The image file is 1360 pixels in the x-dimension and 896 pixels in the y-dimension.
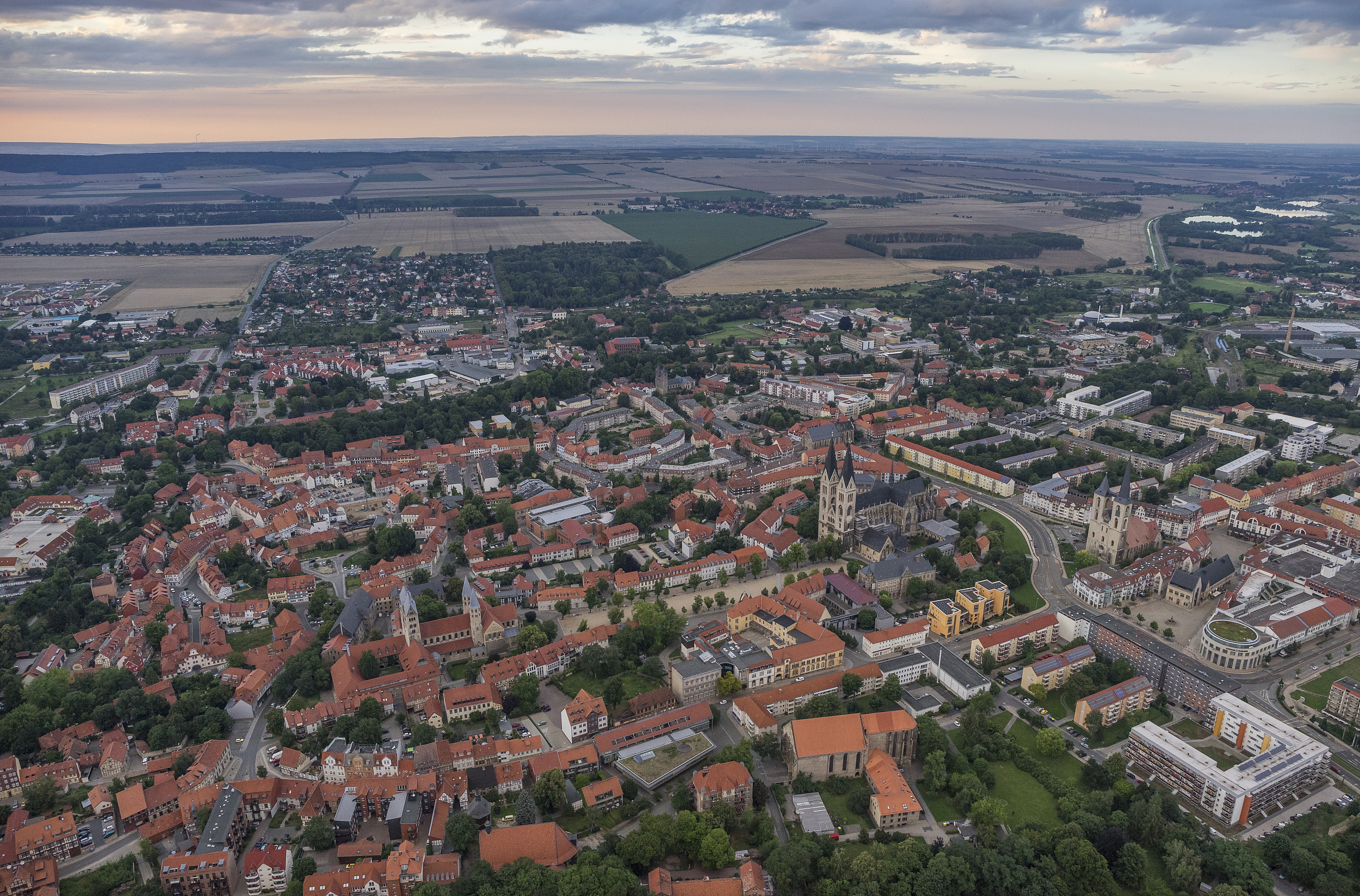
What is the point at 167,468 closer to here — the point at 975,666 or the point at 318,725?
the point at 318,725

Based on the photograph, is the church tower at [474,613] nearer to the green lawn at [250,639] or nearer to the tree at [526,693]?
the tree at [526,693]

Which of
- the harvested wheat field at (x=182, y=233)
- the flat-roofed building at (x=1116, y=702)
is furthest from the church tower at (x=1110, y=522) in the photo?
the harvested wheat field at (x=182, y=233)

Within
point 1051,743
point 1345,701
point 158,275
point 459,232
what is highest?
point 459,232

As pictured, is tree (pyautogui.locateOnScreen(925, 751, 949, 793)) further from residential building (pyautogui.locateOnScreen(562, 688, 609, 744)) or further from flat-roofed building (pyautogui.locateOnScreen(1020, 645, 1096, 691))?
residential building (pyautogui.locateOnScreen(562, 688, 609, 744))

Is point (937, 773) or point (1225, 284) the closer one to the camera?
point (937, 773)

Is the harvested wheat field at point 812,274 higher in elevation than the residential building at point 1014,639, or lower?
higher

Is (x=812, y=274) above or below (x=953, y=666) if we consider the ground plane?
above

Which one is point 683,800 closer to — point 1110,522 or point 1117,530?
point 1117,530

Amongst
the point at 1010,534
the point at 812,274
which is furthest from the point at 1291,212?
the point at 1010,534
